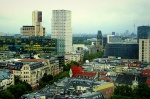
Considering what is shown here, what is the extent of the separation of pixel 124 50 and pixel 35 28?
28146 millimetres

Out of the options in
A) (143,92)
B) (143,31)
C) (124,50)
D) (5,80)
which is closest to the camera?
(143,92)

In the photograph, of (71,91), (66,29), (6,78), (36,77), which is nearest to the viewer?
(71,91)

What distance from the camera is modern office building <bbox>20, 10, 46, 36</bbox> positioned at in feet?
312

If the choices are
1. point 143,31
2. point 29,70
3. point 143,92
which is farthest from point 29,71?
point 143,31

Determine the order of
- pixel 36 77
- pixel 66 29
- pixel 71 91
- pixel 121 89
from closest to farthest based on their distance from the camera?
pixel 71 91, pixel 121 89, pixel 36 77, pixel 66 29

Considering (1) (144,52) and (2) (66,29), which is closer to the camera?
(1) (144,52)

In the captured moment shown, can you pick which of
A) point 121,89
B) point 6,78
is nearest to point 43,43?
point 6,78

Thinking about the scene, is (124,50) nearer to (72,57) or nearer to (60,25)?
Answer: (72,57)

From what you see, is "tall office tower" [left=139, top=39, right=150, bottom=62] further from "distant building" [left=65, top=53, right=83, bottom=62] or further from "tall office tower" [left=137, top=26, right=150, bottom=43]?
"tall office tower" [left=137, top=26, right=150, bottom=43]

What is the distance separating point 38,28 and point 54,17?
7.39m

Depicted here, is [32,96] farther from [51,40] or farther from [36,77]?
[51,40]

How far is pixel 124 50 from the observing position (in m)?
95.2

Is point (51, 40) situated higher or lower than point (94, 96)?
higher

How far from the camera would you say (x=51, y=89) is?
37.1 meters
